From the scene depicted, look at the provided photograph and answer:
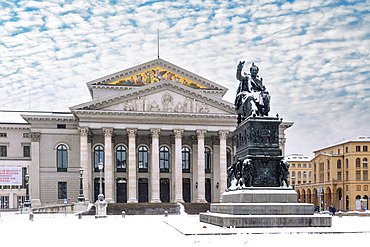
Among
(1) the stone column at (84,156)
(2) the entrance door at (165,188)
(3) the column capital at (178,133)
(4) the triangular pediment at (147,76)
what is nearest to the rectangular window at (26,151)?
(4) the triangular pediment at (147,76)

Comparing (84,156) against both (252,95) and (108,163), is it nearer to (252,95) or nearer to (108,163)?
(108,163)

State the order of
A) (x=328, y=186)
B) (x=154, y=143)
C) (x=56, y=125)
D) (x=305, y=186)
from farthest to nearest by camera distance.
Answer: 1. (x=305, y=186)
2. (x=328, y=186)
3. (x=56, y=125)
4. (x=154, y=143)

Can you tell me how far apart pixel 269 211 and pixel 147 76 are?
53.1 metres

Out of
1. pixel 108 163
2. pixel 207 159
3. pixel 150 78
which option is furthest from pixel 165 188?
pixel 150 78

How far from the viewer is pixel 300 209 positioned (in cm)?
1634

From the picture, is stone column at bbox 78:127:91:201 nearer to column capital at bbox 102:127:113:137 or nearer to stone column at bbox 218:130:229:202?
column capital at bbox 102:127:113:137

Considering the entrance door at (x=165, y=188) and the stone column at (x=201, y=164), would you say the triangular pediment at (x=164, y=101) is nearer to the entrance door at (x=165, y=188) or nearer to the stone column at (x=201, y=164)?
the stone column at (x=201, y=164)

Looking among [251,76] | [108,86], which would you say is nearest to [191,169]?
[108,86]

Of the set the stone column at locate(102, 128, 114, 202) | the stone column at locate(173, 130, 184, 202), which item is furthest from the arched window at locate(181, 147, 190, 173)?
the stone column at locate(102, 128, 114, 202)

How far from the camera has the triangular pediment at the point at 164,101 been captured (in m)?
58.9

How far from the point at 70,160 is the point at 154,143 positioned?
12841 millimetres

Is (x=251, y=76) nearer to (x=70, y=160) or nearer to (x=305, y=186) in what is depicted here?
(x=70, y=160)

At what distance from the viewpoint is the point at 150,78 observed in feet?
223

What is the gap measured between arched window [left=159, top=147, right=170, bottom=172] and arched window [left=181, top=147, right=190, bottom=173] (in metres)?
2.18
